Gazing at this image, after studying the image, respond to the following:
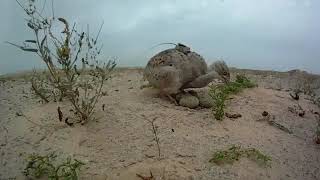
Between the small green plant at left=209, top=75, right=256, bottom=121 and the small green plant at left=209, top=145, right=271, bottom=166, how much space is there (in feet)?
2.67

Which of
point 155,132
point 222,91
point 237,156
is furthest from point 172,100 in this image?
point 237,156

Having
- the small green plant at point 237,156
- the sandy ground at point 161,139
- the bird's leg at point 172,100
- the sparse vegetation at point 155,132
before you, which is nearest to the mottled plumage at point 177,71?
the bird's leg at point 172,100

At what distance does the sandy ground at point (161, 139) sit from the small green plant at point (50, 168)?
128mm

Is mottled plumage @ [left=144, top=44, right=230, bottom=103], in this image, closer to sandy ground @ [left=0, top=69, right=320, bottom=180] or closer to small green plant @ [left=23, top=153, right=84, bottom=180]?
sandy ground @ [left=0, top=69, right=320, bottom=180]

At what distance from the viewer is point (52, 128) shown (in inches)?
269

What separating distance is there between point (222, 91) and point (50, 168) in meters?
3.15

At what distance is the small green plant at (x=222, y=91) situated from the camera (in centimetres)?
711

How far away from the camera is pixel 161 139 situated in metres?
6.47

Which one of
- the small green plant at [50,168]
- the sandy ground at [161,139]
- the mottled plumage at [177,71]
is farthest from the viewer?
the mottled plumage at [177,71]

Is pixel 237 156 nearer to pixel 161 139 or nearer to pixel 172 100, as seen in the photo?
pixel 161 139

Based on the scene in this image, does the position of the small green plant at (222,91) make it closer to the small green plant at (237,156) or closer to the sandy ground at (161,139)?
the sandy ground at (161,139)

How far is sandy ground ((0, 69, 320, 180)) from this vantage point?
6.01m

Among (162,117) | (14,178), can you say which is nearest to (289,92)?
(162,117)

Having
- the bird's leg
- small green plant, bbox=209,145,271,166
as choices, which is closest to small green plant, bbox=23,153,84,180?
small green plant, bbox=209,145,271,166
